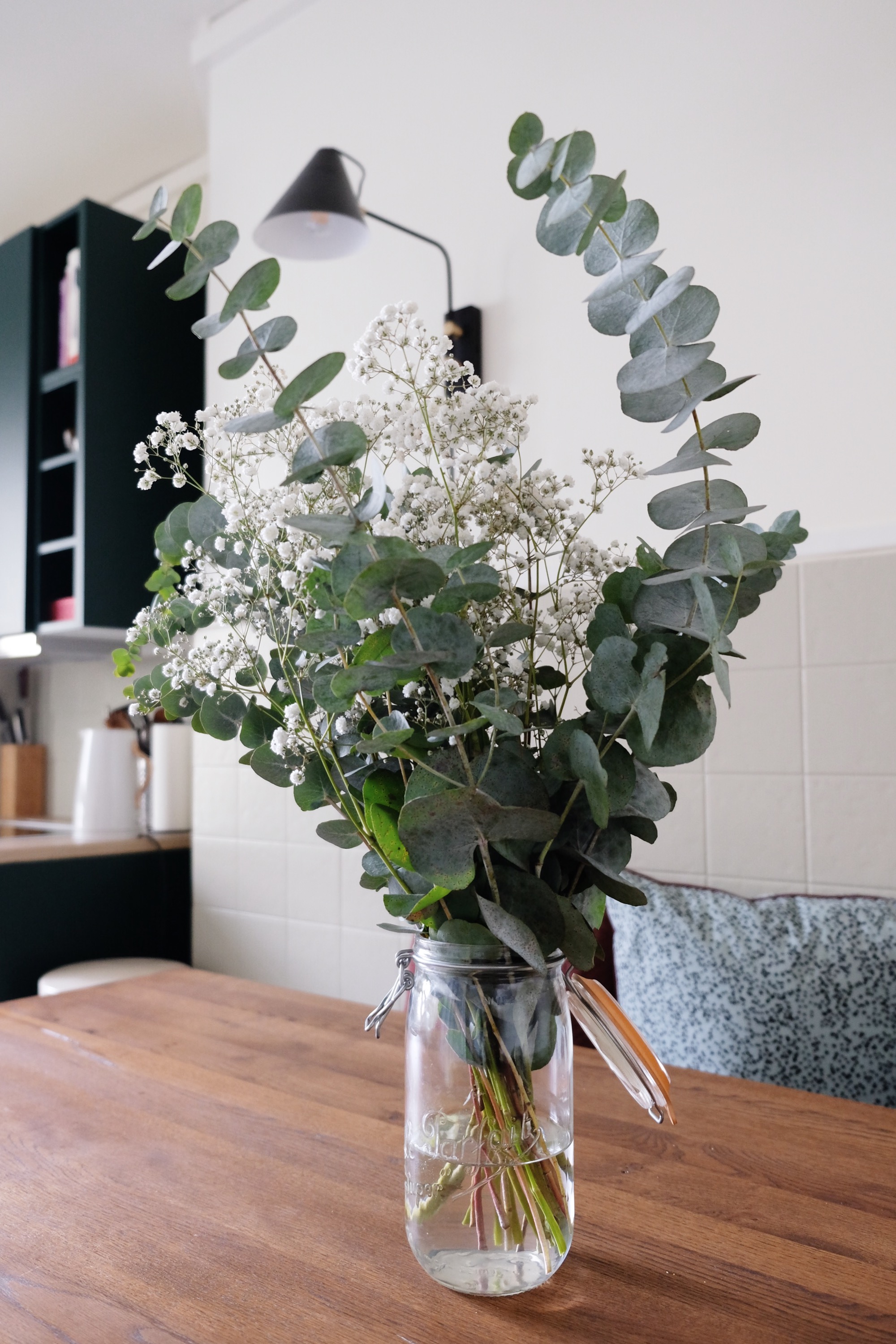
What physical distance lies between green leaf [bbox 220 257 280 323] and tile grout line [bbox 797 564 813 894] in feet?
4.09

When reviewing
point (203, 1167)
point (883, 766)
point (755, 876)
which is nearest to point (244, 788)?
point (755, 876)

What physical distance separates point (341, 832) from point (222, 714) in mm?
111

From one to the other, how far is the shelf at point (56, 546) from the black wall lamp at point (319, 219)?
946mm

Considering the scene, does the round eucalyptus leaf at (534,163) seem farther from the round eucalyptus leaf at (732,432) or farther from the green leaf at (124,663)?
the green leaf at (124,663)

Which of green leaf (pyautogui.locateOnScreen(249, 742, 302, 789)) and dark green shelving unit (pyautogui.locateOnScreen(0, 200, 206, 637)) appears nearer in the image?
green leaf (pyautogui.locateOnScreen(249, 742, 302, 789))

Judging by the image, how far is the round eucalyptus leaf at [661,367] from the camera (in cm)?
50

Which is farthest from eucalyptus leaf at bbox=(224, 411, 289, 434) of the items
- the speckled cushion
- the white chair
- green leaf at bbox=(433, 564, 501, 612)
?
the white chair

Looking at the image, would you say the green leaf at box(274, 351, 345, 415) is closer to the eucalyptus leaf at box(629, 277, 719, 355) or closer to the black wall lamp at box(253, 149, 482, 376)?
the eucalyptus leaf at box(629, 277, 719, 355)

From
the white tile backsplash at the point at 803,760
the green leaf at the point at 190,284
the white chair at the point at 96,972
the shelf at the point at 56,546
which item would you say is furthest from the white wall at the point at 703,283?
the green leaf at the point at 190,284

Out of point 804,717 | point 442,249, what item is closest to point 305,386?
point 804,717

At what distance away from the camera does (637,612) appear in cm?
56

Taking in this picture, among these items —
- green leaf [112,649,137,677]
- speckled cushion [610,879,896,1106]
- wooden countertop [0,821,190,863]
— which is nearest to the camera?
green leaf [112,649,137,677]

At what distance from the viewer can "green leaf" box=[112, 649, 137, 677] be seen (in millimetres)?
690

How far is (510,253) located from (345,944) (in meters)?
1.48
